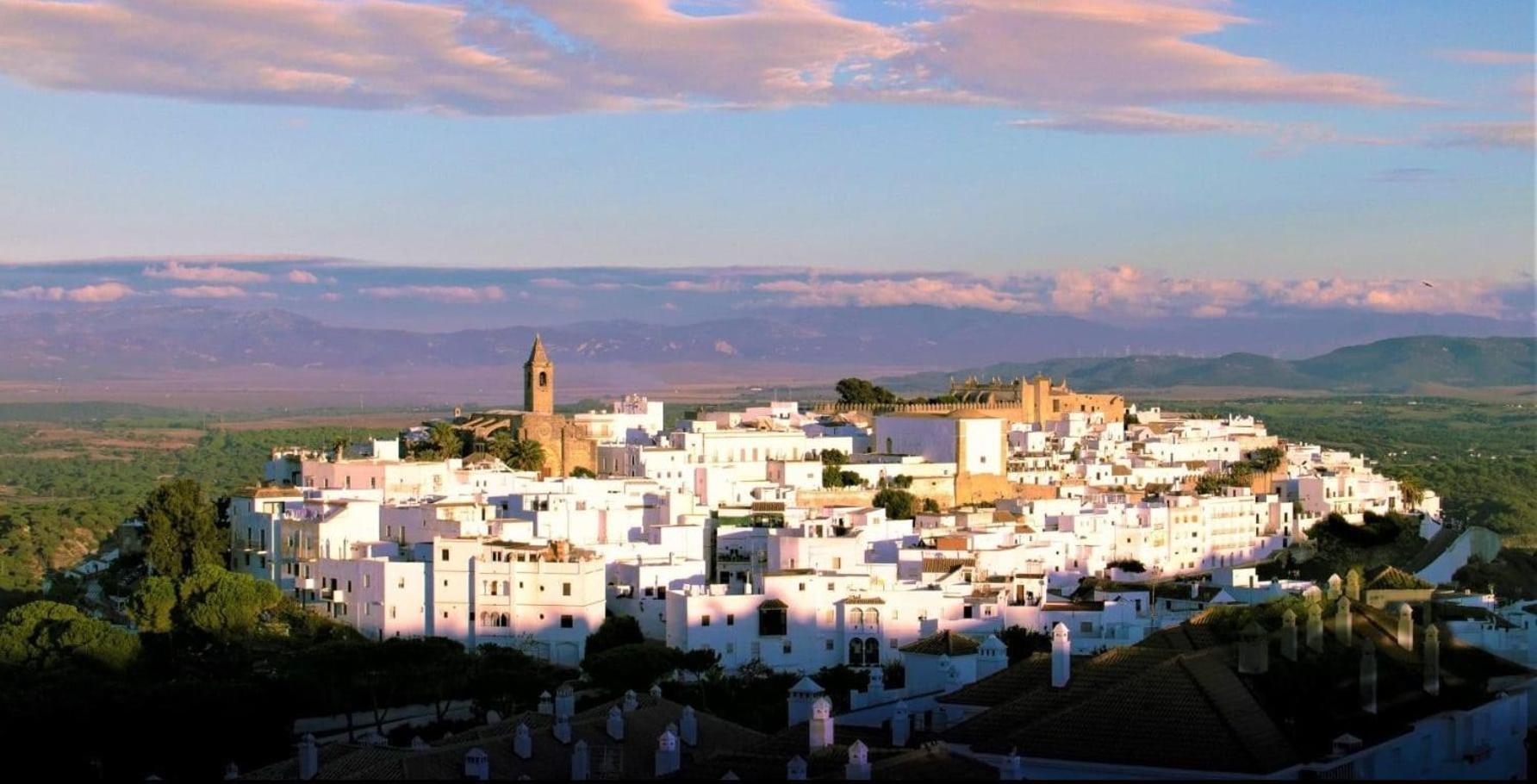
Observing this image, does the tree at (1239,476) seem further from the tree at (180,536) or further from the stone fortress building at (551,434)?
the tree at (180,536)

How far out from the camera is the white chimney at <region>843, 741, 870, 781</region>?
17750mm

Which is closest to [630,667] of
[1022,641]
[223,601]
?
[1022,641]

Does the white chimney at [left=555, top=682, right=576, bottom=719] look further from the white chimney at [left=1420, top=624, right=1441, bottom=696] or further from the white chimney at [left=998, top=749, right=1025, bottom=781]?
the white chimney at [left=1420, top=624, right=1441, bottom=696]

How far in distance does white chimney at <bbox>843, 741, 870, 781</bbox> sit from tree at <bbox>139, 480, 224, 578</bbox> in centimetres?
2147

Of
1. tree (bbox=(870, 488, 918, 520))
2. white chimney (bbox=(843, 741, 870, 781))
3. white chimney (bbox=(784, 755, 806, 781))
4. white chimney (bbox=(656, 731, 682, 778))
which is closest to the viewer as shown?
white chimney (bbox=(843, 741, 870, 781))

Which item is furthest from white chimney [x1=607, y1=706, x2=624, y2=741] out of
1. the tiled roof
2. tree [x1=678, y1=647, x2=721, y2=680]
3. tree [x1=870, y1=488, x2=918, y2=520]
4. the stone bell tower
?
the stone bell tower

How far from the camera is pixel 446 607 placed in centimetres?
3447

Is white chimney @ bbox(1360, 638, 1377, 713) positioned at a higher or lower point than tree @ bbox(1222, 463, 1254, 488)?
higher

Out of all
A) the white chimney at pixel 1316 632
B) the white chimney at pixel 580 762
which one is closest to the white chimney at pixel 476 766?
the white chimney at pixel 580 762

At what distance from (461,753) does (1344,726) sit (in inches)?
307

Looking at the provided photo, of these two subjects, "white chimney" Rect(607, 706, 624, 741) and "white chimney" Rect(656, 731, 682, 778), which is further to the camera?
"white chimney" Rect(607, 706, 624, 741)

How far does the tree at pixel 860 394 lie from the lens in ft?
197

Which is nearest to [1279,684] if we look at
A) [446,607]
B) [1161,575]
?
[446,607]

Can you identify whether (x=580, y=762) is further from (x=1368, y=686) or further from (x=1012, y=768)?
(x=1368, y=686)
